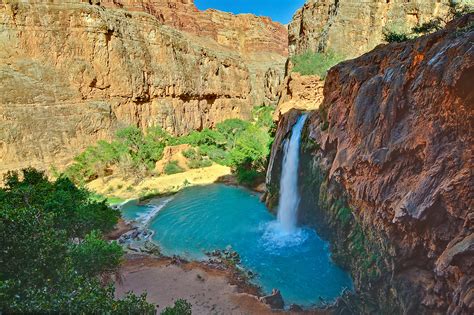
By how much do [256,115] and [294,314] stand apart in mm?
50271

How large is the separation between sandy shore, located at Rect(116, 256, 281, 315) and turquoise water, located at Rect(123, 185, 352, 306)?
1.50 meters

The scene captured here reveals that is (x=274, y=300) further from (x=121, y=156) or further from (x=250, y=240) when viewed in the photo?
(x=121, y=156)

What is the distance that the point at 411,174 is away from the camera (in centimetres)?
852

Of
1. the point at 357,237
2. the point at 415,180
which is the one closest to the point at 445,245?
the point at 415,180

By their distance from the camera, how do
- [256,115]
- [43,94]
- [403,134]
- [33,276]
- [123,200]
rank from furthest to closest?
[256,115] < [43,94] < [123,200] < [403,134] < [33,276]

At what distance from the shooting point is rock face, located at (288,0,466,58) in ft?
98.4

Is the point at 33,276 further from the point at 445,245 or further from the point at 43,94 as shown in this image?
the point at 43,94

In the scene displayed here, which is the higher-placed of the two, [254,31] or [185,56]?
[254,31]

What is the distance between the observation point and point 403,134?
9.02 meters

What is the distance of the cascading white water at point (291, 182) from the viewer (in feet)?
62.1

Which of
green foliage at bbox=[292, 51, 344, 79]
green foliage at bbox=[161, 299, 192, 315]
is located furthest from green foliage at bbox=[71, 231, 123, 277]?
green foliage at bbox=[292, 51, 344, 79]

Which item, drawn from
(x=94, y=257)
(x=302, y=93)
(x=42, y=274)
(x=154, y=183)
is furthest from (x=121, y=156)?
(x=42, y=274)

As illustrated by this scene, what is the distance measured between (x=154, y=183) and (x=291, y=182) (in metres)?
16.5

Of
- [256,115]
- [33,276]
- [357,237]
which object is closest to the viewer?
[33,276]
